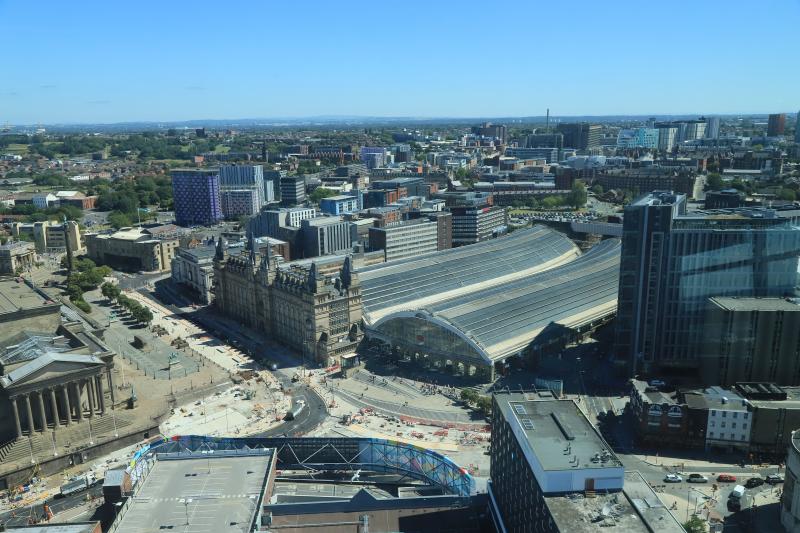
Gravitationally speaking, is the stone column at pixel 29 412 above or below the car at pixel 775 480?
above

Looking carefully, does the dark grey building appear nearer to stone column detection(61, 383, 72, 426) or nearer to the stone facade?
the stone facade

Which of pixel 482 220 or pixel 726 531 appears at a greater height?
pixel 482 220

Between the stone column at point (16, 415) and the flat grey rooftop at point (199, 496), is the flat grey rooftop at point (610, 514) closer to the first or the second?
the flat grey rooftop at point (199, 496)

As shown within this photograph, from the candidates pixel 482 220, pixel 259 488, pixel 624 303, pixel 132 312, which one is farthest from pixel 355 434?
pixel 482 220

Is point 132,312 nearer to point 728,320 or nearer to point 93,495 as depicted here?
point 93,495

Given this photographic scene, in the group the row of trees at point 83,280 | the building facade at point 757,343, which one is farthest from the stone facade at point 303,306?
the building facade at point 757,343

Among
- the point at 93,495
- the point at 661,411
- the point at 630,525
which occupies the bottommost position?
the point at 93,495

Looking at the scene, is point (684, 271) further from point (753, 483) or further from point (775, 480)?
point (753, 483)
